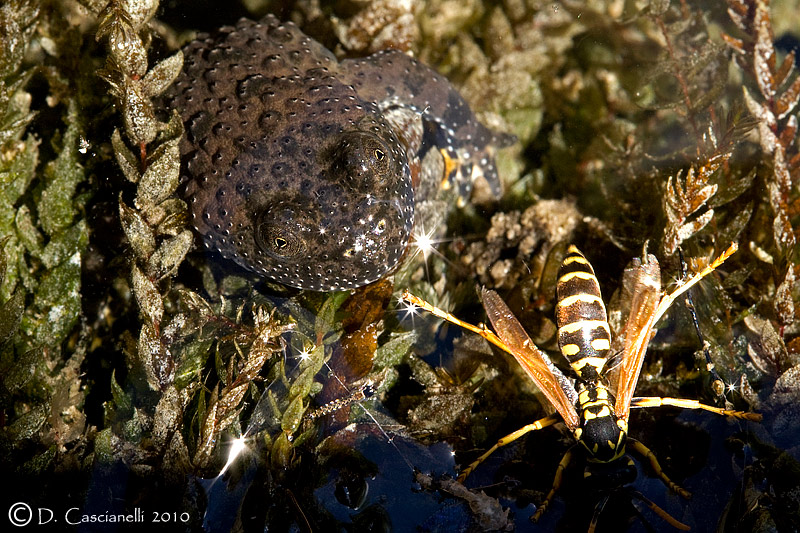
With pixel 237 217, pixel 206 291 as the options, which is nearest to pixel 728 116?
pixel 237 217

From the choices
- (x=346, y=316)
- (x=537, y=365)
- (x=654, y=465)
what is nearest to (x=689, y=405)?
(x=654, y=465)

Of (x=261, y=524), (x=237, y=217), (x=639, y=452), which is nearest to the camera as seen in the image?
(x=261, y=524)

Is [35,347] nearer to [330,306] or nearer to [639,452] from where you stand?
[330,306]

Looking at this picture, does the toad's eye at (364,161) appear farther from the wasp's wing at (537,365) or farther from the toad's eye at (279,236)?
the wasp's wing at (537,365)

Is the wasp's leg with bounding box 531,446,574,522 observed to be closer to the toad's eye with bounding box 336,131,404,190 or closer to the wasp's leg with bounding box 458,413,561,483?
the wasp's leg with bounding box 458,413,561,483

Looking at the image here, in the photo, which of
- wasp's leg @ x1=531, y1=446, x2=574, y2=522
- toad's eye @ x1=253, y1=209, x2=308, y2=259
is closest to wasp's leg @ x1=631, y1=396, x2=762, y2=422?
wasp's leg @ x1=531, y1=446, x2=574, y2=522

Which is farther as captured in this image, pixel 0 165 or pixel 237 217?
pixel 0 165

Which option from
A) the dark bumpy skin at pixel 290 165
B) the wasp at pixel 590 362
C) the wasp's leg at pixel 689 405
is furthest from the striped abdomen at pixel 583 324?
the dark bumpy skin at pixel 290 165
